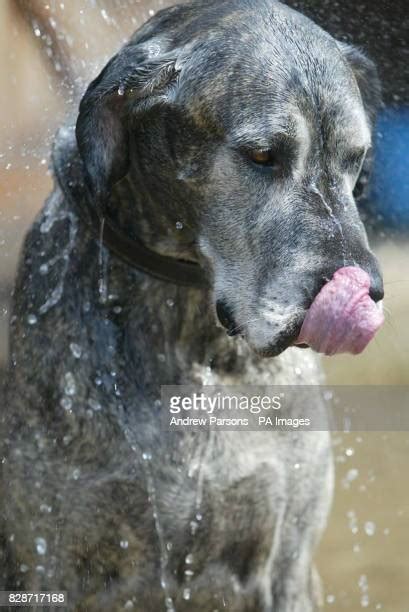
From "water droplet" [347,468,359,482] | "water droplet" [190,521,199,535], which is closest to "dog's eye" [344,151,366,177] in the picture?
"water droplet" [190,521,199,535]

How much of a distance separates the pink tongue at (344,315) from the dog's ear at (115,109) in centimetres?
65

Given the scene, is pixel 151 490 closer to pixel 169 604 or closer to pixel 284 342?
pixel 169 604

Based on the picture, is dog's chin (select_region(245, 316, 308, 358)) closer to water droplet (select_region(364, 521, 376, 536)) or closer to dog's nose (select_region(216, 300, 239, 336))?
dog's nose (select_region(216, 300, 239, 336))

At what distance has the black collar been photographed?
3111 mm

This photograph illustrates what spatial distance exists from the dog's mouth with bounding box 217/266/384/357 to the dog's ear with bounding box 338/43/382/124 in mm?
842

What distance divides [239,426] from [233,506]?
212mm

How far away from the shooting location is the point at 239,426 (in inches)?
129

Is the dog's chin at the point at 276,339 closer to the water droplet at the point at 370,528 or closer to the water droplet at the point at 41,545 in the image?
the water droplet at the point at 41,545

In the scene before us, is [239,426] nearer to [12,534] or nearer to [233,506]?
[233,506]

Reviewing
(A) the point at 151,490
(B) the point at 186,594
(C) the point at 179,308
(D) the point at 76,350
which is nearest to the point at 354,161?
(C) the point at 179,308

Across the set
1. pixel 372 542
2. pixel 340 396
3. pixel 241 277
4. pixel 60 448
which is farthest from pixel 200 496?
pixel 340 396

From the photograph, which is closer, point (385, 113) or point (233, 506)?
point (233, 506)

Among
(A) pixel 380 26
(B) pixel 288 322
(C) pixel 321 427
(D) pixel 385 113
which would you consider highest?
(B) pixel 288 322

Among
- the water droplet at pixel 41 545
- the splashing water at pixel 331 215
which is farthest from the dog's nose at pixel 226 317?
the water droplet at pixel 41 545
